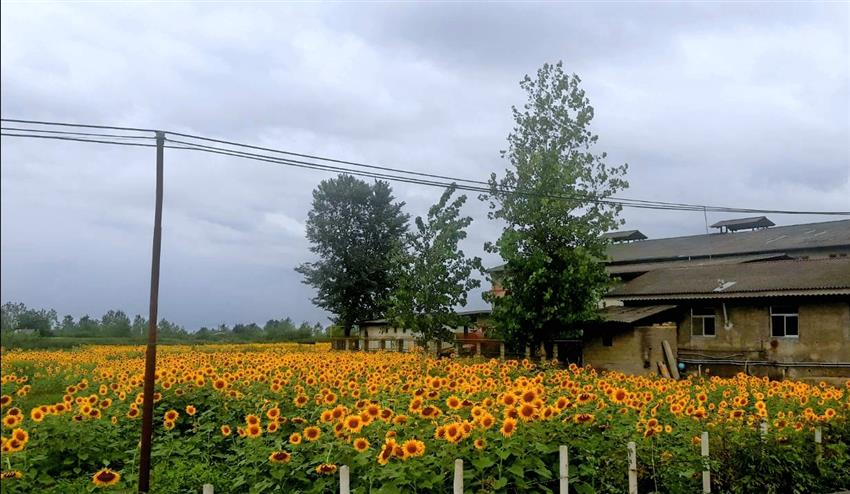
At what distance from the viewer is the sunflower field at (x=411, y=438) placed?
19.1ft

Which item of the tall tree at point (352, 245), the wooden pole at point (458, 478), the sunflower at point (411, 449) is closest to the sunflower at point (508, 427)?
the wooden pole at point (458, 478)

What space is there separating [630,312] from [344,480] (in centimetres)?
2337

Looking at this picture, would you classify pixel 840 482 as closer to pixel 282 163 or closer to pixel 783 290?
pixel 282 163

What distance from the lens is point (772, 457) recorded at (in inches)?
318

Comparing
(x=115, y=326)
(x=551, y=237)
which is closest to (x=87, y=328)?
(x=115, y=326)

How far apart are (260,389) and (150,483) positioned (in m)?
3.33

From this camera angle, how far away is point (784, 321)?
24.6 meters

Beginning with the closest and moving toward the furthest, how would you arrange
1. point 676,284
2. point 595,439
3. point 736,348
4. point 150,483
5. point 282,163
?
point 150,483 < point 595,439 < point 282,163 < point 736,348 < point 676,284

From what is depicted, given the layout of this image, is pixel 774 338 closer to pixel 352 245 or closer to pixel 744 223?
pixel 744 223

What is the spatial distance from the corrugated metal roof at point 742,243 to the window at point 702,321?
774 centimetres

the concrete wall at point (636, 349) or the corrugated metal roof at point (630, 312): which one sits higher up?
the corrugated metal roof at point (630, 312)

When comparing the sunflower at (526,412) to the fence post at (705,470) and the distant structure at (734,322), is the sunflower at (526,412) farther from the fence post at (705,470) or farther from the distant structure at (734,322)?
the distant structure at (734,322)

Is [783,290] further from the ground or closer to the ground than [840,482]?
further from the ground

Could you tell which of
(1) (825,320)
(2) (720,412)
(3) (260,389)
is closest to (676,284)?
(1) (825,320)
